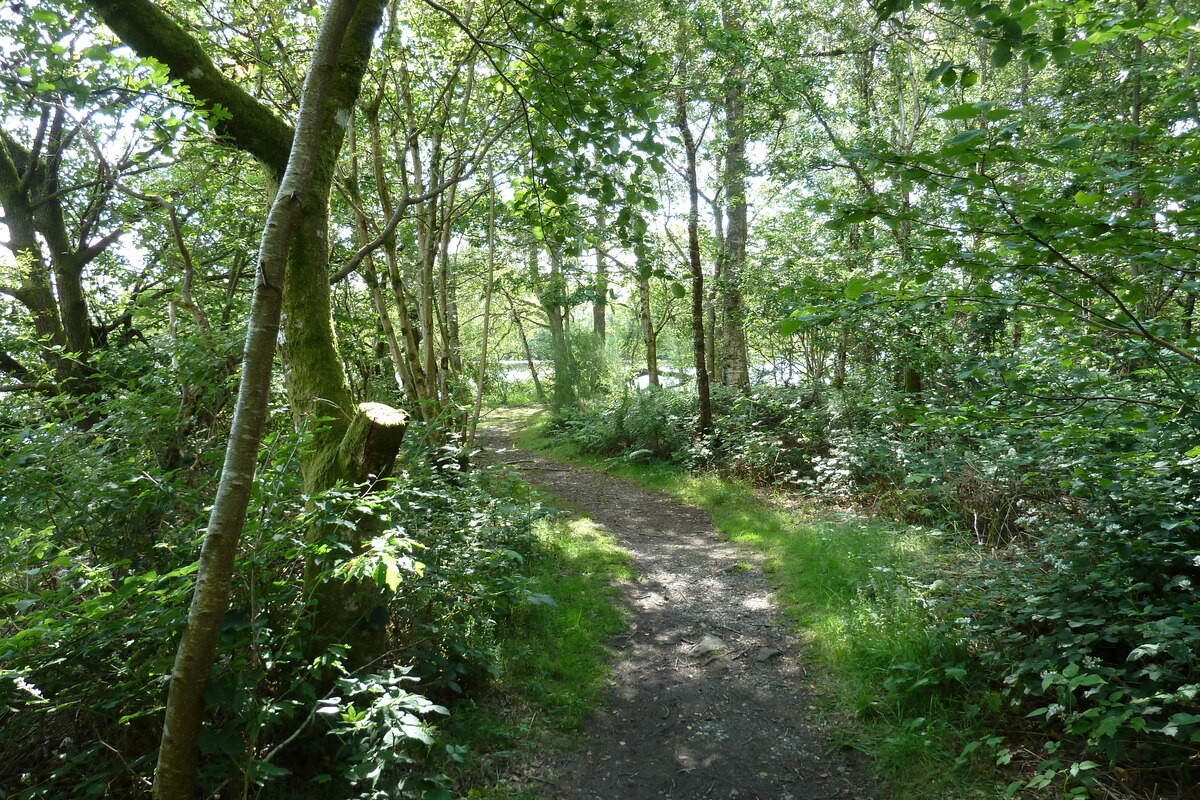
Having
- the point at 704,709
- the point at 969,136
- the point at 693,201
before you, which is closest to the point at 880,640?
the point at 704,709

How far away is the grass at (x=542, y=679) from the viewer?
3488 millimetres

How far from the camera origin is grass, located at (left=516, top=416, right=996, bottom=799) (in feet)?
10.7

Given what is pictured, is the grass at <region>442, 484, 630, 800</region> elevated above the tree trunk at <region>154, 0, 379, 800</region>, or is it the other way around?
the tree trunk at <region>154, 0, 379, 800</region>

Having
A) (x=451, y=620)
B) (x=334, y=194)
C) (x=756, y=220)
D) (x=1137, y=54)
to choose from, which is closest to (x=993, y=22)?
(x=451, y=620)

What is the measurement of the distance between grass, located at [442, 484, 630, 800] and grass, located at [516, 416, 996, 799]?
5.50 feet

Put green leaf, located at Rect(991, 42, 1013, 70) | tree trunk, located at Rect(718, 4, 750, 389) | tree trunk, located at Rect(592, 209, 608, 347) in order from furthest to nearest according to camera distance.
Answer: tree trunk, located at Rect(718, 4, 750, 389) < tree trunk, located at Rect(592, 209, 608, 347) < green leaf, located at Rect(991, 42, 1013, 70)

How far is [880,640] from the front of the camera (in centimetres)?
428

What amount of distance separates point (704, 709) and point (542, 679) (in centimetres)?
116

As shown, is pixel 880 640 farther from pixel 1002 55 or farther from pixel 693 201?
pixel 693 201

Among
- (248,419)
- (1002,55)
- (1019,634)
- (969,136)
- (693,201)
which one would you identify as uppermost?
(693,201)

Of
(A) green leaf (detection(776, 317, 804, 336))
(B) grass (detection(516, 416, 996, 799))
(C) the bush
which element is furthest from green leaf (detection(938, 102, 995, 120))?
(B) grass (detection(516, 416, 996, 799))

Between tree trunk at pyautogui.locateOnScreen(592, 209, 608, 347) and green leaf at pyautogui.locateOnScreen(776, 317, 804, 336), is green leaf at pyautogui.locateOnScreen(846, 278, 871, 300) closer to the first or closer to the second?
green leaf at pyautogui.locateOnScreen(776, 317, 804, 336)

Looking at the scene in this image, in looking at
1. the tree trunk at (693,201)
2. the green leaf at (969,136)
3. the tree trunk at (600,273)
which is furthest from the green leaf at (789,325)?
the tree trunk at (693,201)

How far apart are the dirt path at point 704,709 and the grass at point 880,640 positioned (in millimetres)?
213
